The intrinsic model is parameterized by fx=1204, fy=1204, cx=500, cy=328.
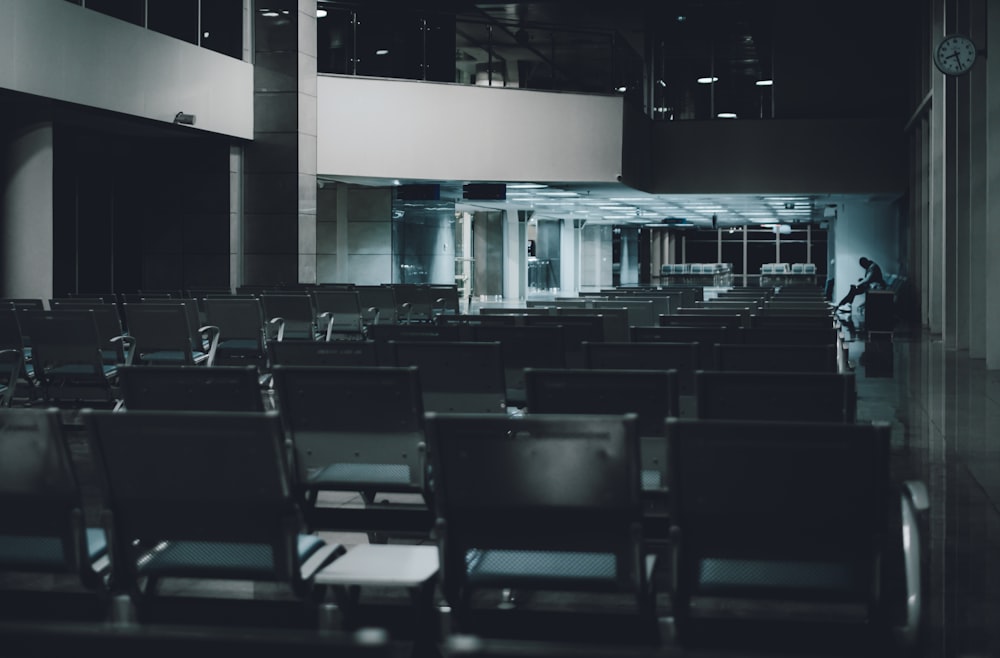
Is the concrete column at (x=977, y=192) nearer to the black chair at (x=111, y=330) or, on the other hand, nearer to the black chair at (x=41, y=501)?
the black chair at (x=111, y=330)

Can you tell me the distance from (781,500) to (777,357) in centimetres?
339

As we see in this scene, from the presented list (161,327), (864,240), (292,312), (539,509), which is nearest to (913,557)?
(539,509)

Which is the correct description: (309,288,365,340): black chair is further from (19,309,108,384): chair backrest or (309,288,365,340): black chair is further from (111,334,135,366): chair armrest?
(19,309,108,384): chair backrest

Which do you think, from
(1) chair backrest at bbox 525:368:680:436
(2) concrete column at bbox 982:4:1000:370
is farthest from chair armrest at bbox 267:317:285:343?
(2) concrete column at bbox 982:4:1000:370

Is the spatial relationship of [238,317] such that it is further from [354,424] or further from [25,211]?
[354,424]

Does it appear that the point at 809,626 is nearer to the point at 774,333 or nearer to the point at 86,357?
the point at 774,333

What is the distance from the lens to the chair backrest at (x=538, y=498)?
3195 mm

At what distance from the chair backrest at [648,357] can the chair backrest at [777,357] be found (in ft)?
0.51

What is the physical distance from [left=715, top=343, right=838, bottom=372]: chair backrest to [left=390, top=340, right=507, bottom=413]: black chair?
1210 millimetres

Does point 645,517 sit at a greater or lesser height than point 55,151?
lesser

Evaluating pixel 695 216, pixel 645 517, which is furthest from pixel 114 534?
pixel 695 216

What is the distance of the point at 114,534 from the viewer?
343 centimetres

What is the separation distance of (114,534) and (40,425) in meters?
0.38

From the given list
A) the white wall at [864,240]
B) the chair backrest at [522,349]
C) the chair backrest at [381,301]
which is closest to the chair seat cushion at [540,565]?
the chair backrest at [522,349]
